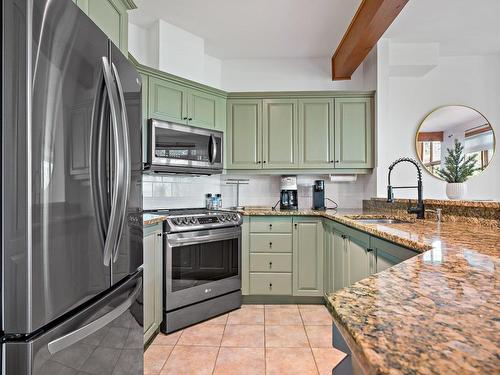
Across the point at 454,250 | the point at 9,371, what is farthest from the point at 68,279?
the point at 454,250

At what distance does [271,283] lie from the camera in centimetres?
295

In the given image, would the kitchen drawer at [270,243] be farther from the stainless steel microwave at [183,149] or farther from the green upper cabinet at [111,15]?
the green upper cabinet at [111,15]

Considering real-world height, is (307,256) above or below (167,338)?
above

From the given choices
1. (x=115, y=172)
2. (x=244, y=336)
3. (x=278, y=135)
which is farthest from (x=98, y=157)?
(x=278, y=135)

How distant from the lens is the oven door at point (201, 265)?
91.2 inches

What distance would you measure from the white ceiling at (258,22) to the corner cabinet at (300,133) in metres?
0.57

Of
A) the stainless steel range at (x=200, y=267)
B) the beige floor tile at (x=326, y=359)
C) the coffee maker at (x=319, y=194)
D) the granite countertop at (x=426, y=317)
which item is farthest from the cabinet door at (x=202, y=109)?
the granite countertop at (x=426, y=317)

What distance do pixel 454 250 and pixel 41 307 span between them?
1.33 meters

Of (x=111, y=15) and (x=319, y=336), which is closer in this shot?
(x=111, y=15)

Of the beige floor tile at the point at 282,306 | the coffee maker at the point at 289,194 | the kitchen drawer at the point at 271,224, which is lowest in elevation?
the beige floor tile at the point at 282,306

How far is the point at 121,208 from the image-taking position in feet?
3.75

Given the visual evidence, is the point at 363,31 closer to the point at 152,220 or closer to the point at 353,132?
the point at 353,132

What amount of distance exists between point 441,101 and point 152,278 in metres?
3.63

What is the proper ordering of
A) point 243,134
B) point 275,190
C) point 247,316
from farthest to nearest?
point 275,190
point 243,134
point 247,316
